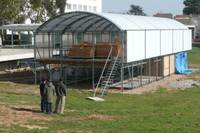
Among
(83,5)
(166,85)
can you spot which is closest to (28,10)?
(166,85)

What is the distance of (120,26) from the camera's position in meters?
29.7

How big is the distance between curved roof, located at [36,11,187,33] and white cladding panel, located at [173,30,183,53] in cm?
145

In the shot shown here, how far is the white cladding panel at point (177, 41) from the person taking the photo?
41.2 m

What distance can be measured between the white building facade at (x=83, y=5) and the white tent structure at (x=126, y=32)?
56.0 m

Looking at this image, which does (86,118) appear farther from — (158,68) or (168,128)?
(158,68)

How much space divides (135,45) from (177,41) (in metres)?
12.3

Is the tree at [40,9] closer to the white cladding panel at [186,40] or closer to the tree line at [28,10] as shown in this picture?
the tree line at [28,10]

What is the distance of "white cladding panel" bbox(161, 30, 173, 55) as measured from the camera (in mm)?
37156

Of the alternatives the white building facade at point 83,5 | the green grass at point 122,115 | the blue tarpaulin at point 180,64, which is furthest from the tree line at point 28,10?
the white building facade at point 83,5

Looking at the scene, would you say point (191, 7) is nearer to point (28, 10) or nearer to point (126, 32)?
point (28, 10)

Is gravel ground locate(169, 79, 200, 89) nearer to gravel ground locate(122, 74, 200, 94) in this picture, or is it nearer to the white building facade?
gravel ground locate(122, 74, 200, 94)

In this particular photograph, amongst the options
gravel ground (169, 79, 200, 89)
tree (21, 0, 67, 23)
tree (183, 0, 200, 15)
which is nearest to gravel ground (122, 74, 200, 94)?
gravel ground (169, 79, 200, 89)

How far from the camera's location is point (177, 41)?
138 feet

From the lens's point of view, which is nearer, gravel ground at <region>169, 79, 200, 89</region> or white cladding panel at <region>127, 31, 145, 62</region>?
white cladding panel at <region>127, 31, 145, 62</region>
